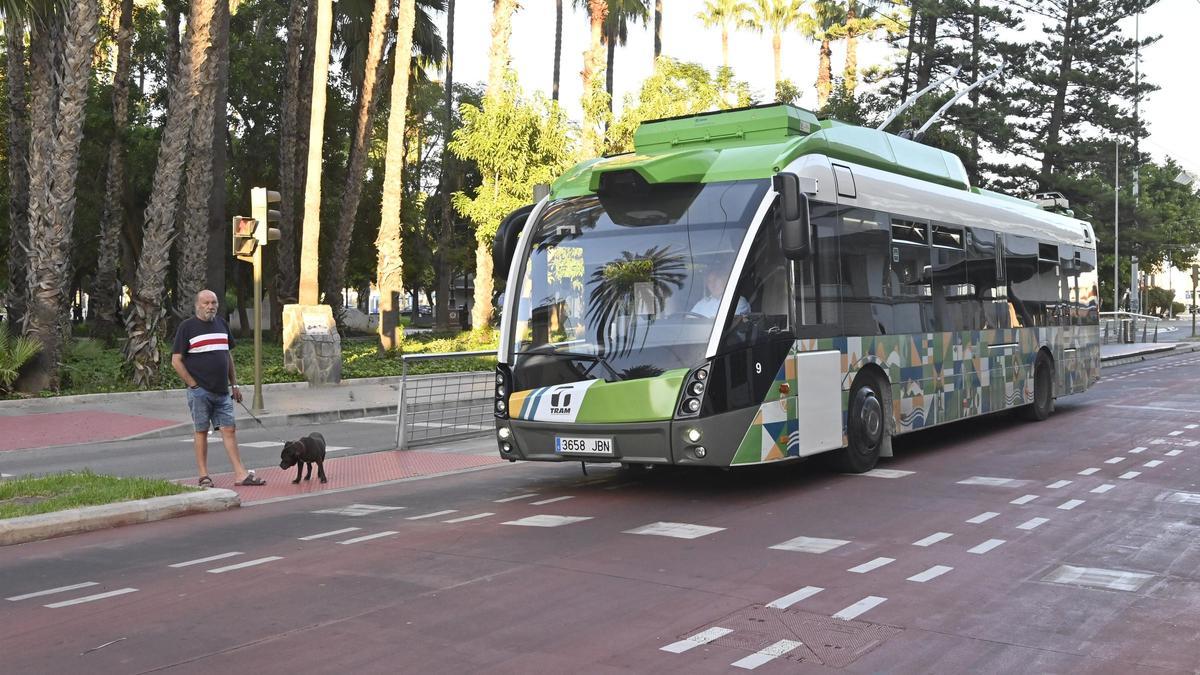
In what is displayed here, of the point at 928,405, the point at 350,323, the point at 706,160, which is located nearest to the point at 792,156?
the point at 706,160

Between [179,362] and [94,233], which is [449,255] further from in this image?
[179,362]

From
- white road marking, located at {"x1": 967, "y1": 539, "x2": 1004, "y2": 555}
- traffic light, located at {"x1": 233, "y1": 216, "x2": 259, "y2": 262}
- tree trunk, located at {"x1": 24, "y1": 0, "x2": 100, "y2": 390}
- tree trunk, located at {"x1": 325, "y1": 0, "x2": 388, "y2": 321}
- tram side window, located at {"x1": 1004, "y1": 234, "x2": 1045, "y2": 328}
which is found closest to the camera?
white road marking, located at {"x1": 967, "y1": 539, "x2": 1004, "y2": 555}

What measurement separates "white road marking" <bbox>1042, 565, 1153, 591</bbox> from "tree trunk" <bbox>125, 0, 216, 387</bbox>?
17422 mm

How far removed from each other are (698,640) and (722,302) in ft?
14.3

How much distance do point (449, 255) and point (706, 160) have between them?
40932 millimetres

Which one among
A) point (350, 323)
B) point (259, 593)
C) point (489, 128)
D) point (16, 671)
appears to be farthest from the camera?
point (350, 323)

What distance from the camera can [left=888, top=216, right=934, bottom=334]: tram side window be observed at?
12406 mm

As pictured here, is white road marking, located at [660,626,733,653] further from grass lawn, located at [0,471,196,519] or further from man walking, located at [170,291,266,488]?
man walking, located at [170,291,266,488]

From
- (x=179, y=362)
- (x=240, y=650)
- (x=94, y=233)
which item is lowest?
(x=240, y=650)

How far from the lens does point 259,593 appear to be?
6875 mm

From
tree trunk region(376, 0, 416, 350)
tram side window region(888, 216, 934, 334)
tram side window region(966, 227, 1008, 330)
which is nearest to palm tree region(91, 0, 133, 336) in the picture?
tree trunk region(376, 0, 416, 350)

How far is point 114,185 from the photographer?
1318 inches

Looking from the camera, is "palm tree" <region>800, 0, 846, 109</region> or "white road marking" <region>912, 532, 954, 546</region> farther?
"palm tree" <region>800, 0, 846, 109</region>

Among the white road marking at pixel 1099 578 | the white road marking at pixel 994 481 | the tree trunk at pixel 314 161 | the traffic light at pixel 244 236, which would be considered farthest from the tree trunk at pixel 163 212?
the white road marking at pixel 1099 578
